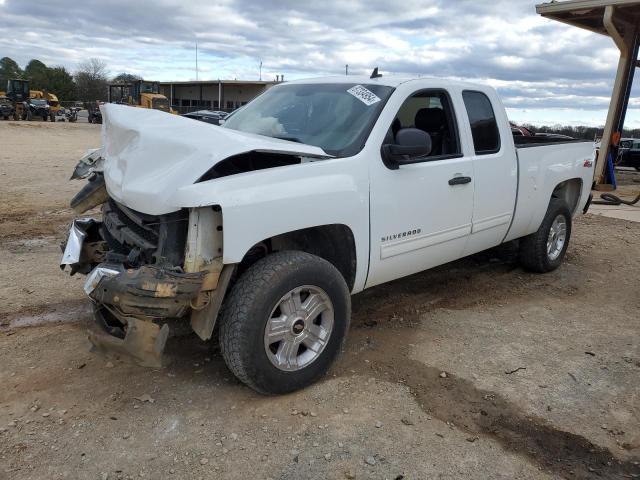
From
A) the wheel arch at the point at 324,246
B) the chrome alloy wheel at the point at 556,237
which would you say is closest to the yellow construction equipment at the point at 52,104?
the chrome alloy wheel at the point at 556,237

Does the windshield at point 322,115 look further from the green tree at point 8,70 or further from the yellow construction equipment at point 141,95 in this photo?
the green tree at point 8,70

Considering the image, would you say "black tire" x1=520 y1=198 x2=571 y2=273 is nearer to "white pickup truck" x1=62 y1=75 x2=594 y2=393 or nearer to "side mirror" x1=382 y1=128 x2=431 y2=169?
"white pickup truck" x1=62 y1=75 x2=594 y2=393

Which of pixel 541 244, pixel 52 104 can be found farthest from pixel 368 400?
pixel 52 104

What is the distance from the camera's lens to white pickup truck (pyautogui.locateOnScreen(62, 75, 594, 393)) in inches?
119

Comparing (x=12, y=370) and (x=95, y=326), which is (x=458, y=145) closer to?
(x=95, y=326)

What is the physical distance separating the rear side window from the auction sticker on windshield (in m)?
1.07

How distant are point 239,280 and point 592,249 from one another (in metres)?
6.19

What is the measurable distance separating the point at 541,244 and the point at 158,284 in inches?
180

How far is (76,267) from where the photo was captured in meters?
3.99

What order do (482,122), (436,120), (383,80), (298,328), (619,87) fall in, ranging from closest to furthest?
1. (298,328)
2. (383,80)
3. (436,120)
4. (482,122)
5. (619,87)

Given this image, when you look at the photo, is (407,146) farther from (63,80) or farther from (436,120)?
(63,80)

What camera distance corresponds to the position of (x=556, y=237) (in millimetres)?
6410

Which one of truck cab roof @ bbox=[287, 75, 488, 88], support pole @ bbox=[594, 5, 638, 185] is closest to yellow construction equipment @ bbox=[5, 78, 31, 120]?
support pole @ bbox=[594, 5, 638, 185]

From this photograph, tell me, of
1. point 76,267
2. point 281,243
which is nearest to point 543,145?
point 281,243
